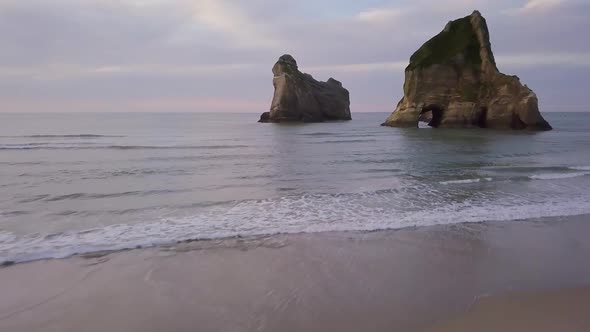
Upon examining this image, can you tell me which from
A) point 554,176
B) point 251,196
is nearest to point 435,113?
point 554,176

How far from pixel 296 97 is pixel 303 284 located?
65.9 m

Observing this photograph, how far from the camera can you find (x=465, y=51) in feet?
160

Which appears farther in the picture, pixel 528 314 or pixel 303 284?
pixel 303 284

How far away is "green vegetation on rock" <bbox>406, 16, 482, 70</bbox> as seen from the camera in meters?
48.7

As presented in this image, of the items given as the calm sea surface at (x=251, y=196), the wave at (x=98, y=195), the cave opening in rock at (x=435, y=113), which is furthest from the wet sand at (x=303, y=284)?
the cave opening in rock at (x=435, y=113)

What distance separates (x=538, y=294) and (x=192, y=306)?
387cm

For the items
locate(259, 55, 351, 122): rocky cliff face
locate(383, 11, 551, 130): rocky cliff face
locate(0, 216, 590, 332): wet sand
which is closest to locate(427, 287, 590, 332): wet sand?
locate(0, 216, 590, 332): wet sand

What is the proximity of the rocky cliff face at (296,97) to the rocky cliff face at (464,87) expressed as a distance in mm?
21592

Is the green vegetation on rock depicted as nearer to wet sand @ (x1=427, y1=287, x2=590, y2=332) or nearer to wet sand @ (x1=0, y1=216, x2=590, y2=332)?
wet sand @ (x1=0, y1=216, x2=590, y2=332)

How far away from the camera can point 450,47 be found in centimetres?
4984

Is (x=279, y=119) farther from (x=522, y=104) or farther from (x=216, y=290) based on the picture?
(x=216, y=290)

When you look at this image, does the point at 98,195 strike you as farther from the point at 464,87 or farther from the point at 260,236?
the point at 464,87

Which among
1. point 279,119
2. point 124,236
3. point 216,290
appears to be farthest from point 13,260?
point 279,119

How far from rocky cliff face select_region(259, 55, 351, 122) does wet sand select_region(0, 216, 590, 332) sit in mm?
61814
